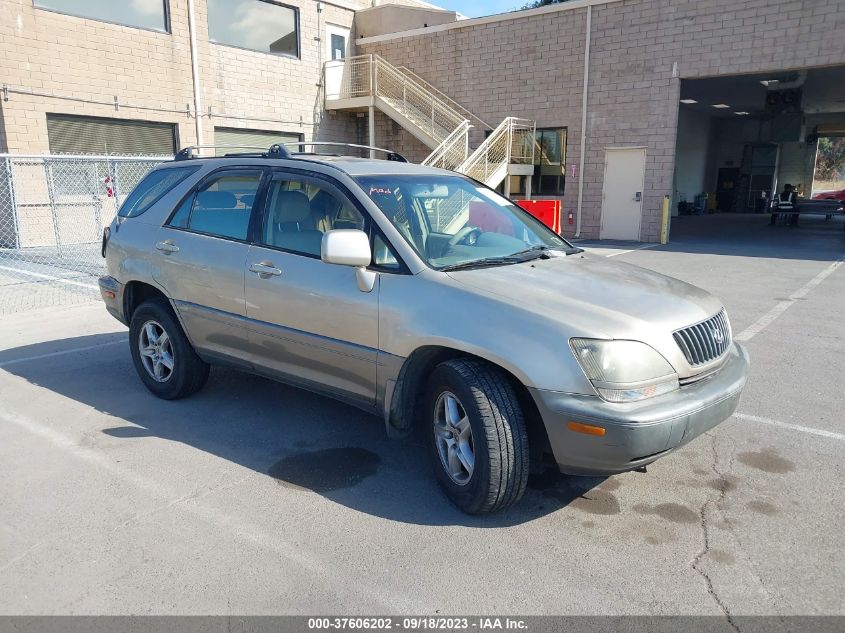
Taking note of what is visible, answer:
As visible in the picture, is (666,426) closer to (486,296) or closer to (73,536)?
(486,296)

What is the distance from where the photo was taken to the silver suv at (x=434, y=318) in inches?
120

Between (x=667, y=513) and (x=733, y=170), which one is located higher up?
(x=733, y=170)

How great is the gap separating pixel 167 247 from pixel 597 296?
130 inches

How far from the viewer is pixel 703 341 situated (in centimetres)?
339

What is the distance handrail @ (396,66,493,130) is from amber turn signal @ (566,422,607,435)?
58.4 ft

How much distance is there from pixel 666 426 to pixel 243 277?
9.28 feet

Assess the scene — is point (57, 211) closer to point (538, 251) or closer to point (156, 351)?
point (156, 351)

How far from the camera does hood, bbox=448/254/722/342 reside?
3115mm

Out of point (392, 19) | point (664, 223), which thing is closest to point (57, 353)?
point (664, 223)

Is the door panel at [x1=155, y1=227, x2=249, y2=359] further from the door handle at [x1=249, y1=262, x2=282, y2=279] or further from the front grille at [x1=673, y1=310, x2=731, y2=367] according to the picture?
the front grille at [x1=673, y1=310, x2=731, y2=367]

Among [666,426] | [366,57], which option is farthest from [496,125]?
[666,426]

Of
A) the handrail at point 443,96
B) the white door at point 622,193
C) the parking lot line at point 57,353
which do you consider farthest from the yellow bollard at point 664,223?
the parking lot line at point 57,353

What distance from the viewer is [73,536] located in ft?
10.6

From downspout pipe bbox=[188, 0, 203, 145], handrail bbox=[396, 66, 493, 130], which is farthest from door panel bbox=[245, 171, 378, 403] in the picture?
handrail bbox=[396, 66, 493, 130]
